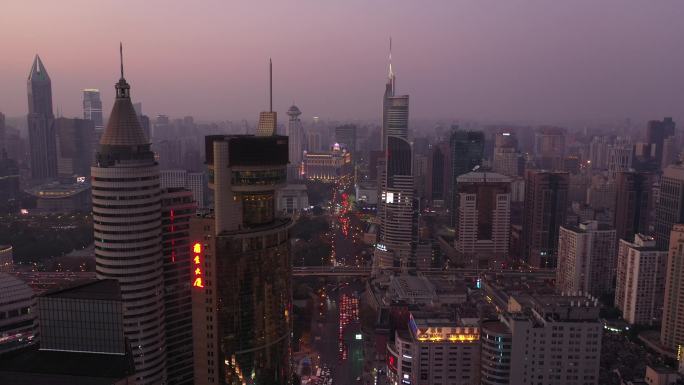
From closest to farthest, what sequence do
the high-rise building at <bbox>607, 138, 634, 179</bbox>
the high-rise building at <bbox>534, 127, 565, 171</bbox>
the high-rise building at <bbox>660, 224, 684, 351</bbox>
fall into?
the high-rise building at <bbox>660, 224, 684, 351</bbox>
the high-rise building at <bbox>607, 138, 634, 179</bbox>
the high-rise building at <bbox>534, 127, 565, 171</bbox>

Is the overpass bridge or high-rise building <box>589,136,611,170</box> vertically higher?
high-rise building <box>589,136,611,170</box>

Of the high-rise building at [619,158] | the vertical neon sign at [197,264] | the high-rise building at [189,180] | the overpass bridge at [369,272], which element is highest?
the high-rise building at [619,158]

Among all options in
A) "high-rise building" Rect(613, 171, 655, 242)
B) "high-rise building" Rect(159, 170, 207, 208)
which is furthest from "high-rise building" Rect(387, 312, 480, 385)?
"high-rise building" Rect(159, 170, 207, 208)

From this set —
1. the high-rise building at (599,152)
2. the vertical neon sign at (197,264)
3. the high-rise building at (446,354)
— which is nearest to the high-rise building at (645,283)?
the high-rise building at (446,354)

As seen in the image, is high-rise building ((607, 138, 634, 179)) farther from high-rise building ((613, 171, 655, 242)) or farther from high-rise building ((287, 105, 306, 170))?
high-rise building ((287, 105, 306, 170))

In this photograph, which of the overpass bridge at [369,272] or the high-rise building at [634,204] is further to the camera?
the high-rise building at [634,204]

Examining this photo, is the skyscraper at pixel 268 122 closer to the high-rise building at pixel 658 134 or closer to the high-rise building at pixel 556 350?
the high-rise building at pixel 556 350
